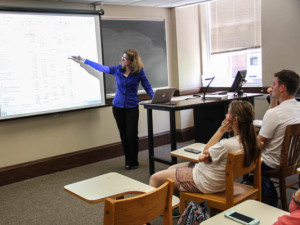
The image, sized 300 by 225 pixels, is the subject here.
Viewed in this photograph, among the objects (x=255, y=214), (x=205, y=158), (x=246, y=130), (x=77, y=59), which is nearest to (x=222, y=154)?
(x=205, y=158)

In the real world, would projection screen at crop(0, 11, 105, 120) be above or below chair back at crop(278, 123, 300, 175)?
above

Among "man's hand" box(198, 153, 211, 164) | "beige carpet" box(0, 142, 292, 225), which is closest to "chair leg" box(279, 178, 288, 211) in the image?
"beige carpet" box(0, 142, 292, 225)

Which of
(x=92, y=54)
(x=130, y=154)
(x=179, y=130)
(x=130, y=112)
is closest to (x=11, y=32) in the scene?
(x=92, y=54)

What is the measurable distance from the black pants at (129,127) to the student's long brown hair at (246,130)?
2181mm

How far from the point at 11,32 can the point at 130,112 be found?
5.49 ft

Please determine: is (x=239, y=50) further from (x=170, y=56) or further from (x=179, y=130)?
(x=179, y=130)

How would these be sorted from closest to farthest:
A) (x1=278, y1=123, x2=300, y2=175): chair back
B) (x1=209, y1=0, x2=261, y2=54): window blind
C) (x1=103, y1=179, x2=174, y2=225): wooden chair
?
1. (x1=103, y1=179, x2=174, y2=225): wooden chair
2. (x1=278, y1=123, x2=300, y2=175): chair back
3. (x1=209, y1=0, x2=261, y2=54): window blind

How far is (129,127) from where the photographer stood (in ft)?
14.4

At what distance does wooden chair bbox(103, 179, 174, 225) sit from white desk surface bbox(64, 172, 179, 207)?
0.87ft

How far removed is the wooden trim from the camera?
4078 mm

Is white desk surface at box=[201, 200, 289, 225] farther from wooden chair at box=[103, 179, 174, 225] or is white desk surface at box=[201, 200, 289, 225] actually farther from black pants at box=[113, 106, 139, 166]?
black pants at box=[113, 106, 139, 166]

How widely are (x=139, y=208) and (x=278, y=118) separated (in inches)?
62.7

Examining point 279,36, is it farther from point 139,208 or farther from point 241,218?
point 139,208

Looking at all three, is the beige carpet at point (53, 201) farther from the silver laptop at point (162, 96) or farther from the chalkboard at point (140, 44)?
the chalkboard at point (140, 44)
